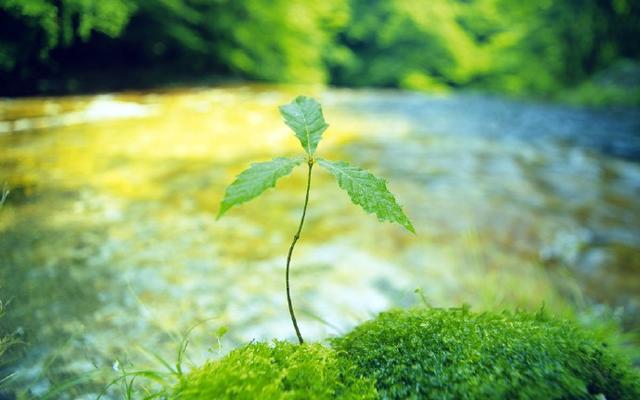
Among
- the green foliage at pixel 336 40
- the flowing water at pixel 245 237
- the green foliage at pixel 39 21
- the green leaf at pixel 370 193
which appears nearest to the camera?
the green leaf at pixel 370 193

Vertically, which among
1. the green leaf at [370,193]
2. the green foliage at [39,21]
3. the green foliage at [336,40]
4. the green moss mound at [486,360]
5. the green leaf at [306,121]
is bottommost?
the green foliage at [336,40]

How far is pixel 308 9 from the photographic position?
674 inches

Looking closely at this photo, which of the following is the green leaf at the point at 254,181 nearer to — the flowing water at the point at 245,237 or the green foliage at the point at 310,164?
the green foliage at the point at 310,164

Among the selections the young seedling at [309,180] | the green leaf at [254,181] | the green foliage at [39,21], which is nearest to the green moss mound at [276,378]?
the young seedling at [309,180]

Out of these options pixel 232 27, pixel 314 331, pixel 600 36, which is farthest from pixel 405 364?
pixel 600 36

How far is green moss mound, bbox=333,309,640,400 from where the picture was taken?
0.92m

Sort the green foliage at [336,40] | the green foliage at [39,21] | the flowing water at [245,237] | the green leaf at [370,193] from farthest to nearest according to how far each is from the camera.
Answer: the green foliage at [336,40] < the green foliage at [39,21] < the flowing water at [245,237] < the green leaf at [370,193]

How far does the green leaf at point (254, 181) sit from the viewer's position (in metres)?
0.98

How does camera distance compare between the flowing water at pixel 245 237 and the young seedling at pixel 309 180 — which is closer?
the young seedling at pixel 309 180

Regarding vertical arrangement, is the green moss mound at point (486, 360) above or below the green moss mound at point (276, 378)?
above

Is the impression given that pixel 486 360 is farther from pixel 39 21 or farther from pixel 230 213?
pixel 39 21

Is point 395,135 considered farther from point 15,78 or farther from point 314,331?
point 15,78

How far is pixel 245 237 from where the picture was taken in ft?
12.3

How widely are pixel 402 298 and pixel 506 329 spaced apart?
2.01 meters
